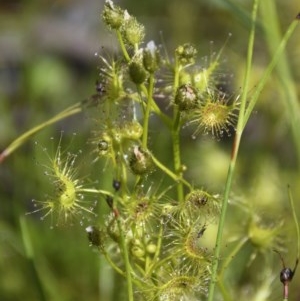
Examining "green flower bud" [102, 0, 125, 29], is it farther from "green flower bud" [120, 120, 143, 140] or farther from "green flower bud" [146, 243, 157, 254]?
"green flower bud" [146, 243, 157, 254]

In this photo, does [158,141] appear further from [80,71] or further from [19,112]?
[80,71]

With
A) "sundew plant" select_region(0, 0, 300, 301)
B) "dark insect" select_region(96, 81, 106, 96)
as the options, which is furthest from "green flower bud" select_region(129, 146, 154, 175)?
"dark insect" select_region(96, 81, 106, 96)

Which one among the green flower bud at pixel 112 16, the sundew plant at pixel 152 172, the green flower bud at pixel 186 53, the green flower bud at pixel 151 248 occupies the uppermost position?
the green flower bud at pixel 112 16

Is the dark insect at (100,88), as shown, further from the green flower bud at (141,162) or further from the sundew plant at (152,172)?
the green flower bud at (141,162)

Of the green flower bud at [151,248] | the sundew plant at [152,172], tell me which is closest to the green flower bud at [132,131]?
the sundew plant at [152,172]

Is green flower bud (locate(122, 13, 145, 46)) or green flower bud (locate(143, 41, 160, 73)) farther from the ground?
green flower bud (locate(122, 13, 145, 46))

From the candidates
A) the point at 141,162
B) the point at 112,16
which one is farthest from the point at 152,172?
the point at 112,16

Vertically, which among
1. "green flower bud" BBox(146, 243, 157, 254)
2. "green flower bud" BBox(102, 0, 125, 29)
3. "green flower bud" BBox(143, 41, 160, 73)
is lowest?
"green flower bud" BBox(146, 243, 157, 254)
